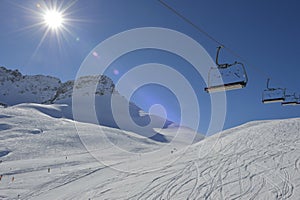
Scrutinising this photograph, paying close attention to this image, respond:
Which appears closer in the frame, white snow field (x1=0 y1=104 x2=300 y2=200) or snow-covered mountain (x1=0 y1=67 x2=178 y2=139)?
white snow field (x1=0 y1=104 x2=300 y2=200)

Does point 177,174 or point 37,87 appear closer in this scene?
point 177,174

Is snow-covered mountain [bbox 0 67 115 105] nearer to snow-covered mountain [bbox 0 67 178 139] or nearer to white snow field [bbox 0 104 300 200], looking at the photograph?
snow-covered mountain [bbox 0 67 178 139]

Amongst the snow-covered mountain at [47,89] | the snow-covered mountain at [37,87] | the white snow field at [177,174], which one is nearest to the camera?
the white snow field at [177,174]

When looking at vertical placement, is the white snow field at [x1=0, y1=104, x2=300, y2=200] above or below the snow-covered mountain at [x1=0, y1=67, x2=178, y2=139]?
below

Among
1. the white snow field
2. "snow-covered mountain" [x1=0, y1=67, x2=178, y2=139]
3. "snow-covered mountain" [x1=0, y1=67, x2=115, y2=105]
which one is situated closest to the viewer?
the white snow field

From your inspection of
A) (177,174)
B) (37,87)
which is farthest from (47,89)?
(177,174)

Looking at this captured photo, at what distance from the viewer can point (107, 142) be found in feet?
112

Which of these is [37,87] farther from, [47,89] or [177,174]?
[177,174]

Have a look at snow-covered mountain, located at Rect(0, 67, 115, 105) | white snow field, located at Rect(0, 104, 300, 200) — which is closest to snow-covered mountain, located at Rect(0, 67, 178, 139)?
snow-covered mountain, located at Rect(0, 67, 115, 105)

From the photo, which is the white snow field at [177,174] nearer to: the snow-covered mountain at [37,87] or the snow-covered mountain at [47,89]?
the snow-covered mountain at [47,89]

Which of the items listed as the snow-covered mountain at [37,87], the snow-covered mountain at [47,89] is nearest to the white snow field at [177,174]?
the snow-covered mountain at [47,89]

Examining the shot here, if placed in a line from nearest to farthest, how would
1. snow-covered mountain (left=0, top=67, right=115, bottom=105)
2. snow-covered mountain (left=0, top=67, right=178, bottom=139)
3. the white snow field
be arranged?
the white snow field → snow-covered mountain (left=0, top=67, right=178, bottom=139) → snow-covered mountain (left=0, top=67, right=115, bottom=105)

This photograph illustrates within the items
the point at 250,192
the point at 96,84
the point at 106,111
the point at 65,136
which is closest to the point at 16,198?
the point at 250,192

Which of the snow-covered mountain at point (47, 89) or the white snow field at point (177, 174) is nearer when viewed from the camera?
the white snow field at point (177, 174)
